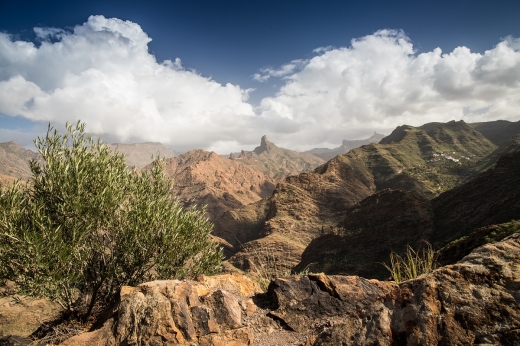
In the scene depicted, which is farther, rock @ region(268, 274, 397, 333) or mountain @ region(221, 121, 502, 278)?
mountain @ region(221, 121, 502, 278)

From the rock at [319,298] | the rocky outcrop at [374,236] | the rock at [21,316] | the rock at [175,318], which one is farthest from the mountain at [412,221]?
the rock at [175,318]

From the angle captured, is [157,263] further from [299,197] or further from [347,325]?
[299,197]

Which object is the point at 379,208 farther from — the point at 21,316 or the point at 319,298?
the point at 21,316

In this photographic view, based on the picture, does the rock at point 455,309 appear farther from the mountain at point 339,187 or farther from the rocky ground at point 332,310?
the mountain at point 339,187

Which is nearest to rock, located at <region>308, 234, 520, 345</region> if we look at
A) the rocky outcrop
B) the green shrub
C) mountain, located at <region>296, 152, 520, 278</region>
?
the green shrub

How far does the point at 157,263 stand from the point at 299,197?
107594 millimetres

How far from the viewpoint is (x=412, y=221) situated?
209 feet

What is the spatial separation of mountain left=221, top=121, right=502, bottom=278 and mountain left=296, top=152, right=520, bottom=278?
5.63 m

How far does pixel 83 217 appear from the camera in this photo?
12312 millimetres

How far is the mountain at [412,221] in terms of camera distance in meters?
51.4

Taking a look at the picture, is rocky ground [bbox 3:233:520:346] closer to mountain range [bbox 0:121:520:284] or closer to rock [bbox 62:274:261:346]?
rock [bbox 62:274:261:346]

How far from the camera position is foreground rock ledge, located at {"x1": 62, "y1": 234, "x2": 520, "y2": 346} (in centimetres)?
388

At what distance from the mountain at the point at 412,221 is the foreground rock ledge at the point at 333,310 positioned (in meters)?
39.8

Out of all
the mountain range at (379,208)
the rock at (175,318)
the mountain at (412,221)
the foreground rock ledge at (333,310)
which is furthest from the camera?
the mountain range at (379,208)
